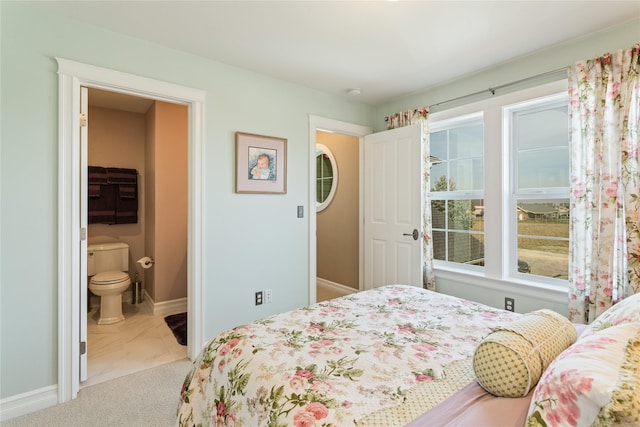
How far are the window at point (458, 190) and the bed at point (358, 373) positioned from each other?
1.49 metres

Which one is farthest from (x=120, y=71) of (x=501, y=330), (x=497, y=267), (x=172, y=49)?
(x=497, y=267)

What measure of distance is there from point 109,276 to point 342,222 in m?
2.82

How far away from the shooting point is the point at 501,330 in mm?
1055

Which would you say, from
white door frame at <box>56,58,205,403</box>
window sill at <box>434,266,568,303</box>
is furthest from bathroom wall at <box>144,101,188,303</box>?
window sill at <box>434,266,568,303</box>

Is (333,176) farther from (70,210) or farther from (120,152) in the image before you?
(70,210)

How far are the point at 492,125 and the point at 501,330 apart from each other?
2.25 m

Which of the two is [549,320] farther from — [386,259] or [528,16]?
[386,259]

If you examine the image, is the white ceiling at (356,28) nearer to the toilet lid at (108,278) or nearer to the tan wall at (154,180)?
the tan wall at (154,180)

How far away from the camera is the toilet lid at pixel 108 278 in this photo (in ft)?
10.3

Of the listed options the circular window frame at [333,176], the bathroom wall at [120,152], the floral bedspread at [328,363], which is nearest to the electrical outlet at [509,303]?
the floral bedspread at [328,363]

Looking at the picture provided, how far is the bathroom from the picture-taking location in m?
3.48

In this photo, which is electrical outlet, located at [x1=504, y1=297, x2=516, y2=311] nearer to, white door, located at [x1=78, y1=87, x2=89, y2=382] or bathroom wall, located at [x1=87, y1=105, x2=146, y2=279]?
white door, located at [x1=78, y1=87, x2=89, y2=382]

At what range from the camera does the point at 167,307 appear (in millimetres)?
3635

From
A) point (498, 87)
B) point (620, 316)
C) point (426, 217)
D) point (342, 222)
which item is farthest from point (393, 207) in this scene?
point (620, 316)
